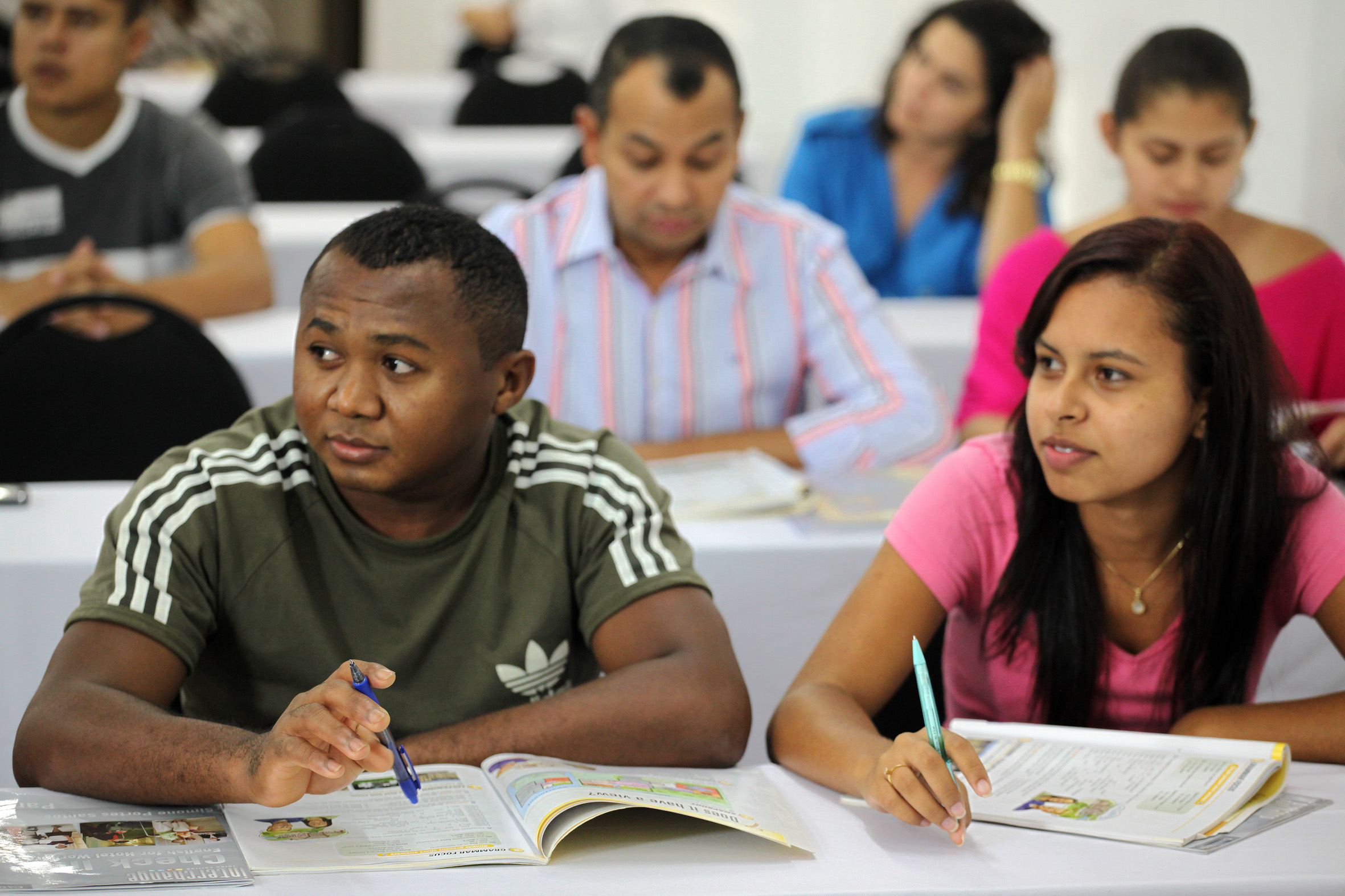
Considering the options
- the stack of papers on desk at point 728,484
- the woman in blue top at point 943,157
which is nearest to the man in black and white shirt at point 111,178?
the stack of papers on desk at point 728,484

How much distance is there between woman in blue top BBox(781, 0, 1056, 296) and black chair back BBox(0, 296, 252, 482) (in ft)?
5.92

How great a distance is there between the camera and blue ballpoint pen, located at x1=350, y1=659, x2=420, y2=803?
970 mm

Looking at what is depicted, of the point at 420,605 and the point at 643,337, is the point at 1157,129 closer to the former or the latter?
the point at 643,337

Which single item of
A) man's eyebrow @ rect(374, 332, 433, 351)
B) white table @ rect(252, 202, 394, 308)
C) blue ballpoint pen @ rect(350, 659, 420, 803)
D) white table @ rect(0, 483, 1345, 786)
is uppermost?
man's eyebrow @ rect(374, 332, 433, 351)

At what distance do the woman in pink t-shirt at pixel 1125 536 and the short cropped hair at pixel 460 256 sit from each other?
46cm

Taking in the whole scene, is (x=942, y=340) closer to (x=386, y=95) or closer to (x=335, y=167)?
(x=335, y=167)

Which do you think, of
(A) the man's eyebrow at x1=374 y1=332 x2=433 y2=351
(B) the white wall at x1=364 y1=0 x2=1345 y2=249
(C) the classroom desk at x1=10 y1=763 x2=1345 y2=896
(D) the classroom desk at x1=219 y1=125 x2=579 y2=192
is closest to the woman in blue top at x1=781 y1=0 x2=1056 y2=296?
(B) the white wall at x1=364 y1=0 x2=1345 y2=249

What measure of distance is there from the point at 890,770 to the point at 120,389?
1.41 m

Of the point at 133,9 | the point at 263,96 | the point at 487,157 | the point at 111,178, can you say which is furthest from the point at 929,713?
the point at 263,96

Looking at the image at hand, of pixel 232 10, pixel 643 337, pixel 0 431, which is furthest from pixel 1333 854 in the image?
pixel 232 10

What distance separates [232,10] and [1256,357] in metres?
7.49

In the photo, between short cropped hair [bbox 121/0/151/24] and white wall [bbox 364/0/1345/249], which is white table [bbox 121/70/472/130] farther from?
short cropped hair [bbox 121/0/151/24]

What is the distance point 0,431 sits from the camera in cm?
201

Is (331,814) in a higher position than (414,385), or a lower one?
lower
